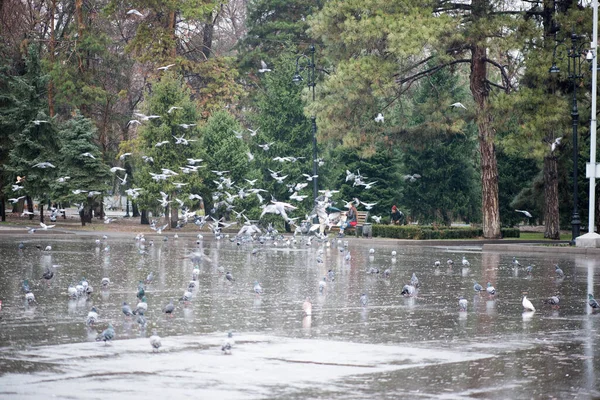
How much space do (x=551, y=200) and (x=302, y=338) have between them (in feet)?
105

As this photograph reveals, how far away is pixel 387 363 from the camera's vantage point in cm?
973

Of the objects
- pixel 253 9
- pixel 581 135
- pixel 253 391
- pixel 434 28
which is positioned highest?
pixel 253 9

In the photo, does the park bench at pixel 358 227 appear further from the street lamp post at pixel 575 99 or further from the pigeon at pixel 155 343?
the pigeon at pixel 155 343

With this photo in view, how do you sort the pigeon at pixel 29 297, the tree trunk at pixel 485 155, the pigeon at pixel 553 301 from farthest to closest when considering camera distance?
the tree trunk at pixel 485 155
the pigeon at pixel 553 301
the pigeon at pixel 29 297

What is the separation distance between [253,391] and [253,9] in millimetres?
58644

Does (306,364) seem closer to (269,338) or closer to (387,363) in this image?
(387,363)

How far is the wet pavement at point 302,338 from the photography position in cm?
857

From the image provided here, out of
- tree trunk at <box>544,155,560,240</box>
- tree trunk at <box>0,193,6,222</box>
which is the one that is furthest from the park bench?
tree trunk at <box>0,193,6,222</box>

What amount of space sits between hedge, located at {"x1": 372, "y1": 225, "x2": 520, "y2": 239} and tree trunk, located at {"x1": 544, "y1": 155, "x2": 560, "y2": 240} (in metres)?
1.67

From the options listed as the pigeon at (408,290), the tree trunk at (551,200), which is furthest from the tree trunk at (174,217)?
the pigeon at (408,290)

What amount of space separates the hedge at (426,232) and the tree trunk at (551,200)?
1.67 metres

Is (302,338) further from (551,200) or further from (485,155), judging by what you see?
(551,200)

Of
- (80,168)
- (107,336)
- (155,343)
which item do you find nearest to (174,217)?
(80,168)

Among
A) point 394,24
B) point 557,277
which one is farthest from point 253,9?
point 557,277
